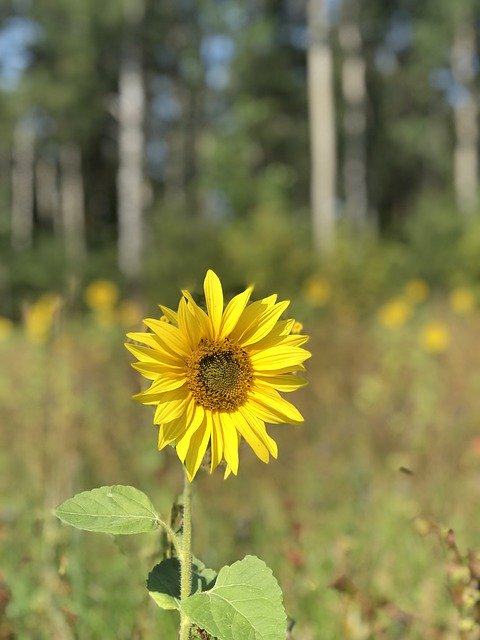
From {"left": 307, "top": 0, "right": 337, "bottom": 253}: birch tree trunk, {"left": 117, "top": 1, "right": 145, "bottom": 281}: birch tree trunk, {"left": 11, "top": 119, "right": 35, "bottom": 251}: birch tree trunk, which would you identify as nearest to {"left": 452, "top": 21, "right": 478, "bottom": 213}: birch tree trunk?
{"left": 307, "top": 0, "right": 337, "bottom": 253}: birch tree trunk

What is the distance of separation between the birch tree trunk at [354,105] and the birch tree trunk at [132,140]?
495cm

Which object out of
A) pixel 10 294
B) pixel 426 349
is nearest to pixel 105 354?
pixel 426 349

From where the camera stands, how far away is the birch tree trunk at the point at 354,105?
58.2 feet

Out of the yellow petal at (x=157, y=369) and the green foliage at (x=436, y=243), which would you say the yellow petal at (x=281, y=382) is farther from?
the green foliage at (x=436, y=243)

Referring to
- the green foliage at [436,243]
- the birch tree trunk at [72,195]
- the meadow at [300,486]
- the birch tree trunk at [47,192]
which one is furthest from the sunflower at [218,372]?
the birch tree trunk at [47,192]

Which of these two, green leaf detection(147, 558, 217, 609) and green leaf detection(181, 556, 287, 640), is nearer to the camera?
green leaf detection(181, 556, 287, 640)

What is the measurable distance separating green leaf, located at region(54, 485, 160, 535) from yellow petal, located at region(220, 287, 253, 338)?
24cm

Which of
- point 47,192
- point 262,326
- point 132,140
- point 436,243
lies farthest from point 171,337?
point 47,192

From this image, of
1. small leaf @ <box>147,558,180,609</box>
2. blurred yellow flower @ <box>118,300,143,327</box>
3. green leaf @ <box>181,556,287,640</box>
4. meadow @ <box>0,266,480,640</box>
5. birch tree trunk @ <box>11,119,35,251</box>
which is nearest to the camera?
green leaf @ <box>181,556,287,640</box>

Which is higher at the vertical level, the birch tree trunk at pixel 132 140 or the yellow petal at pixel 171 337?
the birch tree trunk at pixel 132 140

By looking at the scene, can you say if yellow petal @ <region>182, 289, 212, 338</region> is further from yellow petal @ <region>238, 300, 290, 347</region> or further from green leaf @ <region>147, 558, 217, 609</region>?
green leaf @ <region>147, 558, 217, 609</region>

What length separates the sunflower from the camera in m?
1.05

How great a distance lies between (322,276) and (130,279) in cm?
518

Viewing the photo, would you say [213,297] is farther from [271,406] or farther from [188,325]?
Result: [271,406]
